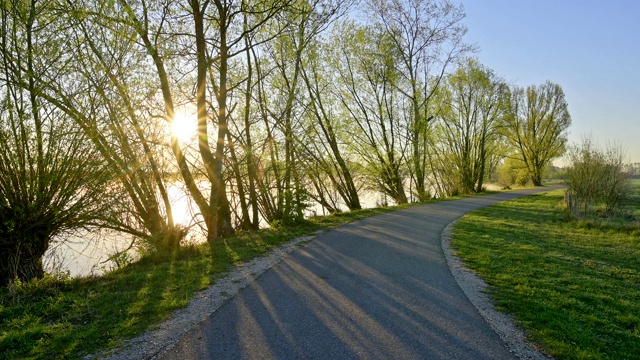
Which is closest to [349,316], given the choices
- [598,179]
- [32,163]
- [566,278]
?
[566,278]

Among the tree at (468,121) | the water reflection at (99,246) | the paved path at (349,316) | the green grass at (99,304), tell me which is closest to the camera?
the paved path at (349,316)

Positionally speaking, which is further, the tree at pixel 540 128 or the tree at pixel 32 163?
the tree at pixel 540 128

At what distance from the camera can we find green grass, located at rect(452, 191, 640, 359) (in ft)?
14.8

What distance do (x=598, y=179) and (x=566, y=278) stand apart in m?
12.8

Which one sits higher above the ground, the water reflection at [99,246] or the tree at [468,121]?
the tree at [468,121]

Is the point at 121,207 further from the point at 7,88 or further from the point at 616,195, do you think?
the point at 616,195

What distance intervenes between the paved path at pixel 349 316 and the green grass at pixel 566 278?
0.72 meters

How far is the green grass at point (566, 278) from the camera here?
4.50m

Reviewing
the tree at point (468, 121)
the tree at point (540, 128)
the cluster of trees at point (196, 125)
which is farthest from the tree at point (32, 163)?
the tree at point (540, 128)

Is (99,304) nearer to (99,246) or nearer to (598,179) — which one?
(99,246)

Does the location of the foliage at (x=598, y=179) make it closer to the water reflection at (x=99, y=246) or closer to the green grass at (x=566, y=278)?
the green grass at (x=566, y=278)

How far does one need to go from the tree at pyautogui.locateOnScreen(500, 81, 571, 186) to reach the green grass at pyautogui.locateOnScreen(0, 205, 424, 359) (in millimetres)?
44174

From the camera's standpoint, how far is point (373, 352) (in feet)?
13.2

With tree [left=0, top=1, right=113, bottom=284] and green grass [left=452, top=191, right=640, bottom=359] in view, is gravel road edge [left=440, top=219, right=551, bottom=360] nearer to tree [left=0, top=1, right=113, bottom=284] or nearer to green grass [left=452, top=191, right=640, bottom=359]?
green grass [left=452, top=191, right=640, bottom=359]
